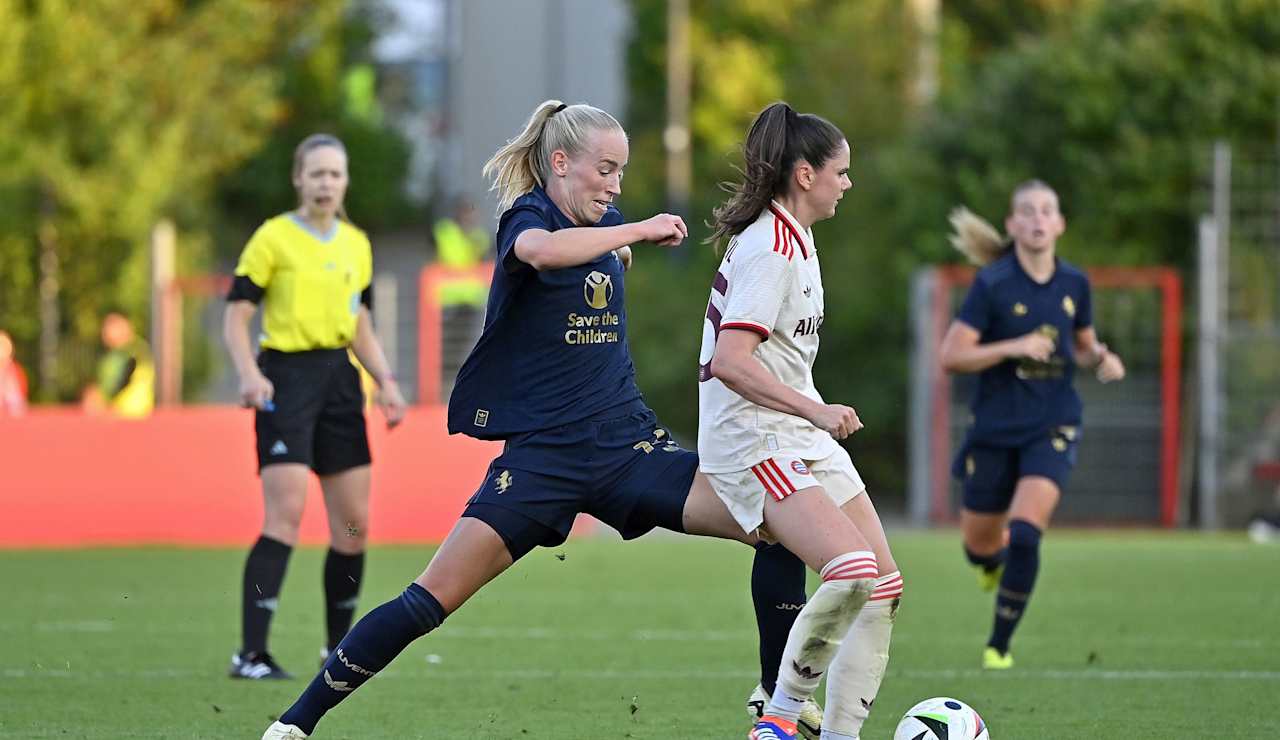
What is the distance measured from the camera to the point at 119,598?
40.0ft

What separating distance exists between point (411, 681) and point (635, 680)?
93 cm

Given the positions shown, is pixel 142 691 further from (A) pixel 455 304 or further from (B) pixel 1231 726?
(A) pixel 455 304

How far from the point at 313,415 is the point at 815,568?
128 inches

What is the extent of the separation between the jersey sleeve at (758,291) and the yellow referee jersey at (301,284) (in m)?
3.06

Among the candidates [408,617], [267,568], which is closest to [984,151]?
[267,568]

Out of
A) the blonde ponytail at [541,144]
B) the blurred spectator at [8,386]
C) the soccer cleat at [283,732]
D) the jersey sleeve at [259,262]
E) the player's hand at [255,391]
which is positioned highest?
the blonde ponytail at [541,144]

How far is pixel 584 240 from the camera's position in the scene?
5871mm

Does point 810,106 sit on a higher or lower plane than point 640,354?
higher

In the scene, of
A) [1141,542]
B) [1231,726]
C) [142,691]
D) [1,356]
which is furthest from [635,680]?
[1,356]

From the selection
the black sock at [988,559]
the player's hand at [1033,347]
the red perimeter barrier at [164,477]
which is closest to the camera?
the player's hand at [1033,347]

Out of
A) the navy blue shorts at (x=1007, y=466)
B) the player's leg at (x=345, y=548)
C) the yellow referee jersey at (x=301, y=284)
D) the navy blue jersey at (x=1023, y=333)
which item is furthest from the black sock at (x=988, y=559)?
the yellow referee jersey at (x=301, y=284)

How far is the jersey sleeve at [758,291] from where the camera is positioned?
5953 mm

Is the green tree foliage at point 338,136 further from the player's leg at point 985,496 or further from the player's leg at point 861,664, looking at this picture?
the player's leg at point 861,664

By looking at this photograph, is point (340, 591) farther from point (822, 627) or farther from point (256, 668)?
point (822, 627)
